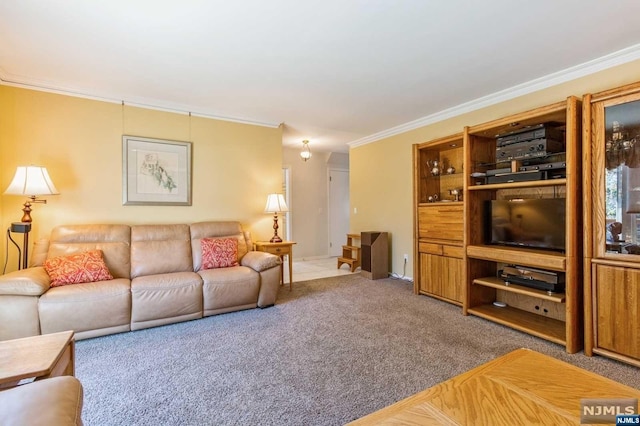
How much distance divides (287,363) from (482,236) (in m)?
2.44

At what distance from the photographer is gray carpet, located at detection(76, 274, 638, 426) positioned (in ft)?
5.63

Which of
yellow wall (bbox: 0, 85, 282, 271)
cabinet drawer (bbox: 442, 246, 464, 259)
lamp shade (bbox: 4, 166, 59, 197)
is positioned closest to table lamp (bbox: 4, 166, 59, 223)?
lamp shade (bbox: 4, 166, 59, 197)

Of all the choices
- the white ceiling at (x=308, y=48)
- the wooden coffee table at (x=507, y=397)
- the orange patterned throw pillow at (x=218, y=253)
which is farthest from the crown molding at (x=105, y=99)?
the wooden coffee table at (x=507, y=397)

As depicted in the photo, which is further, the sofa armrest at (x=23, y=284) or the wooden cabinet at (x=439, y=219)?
the wooden cabinet at (x=439, y=219)

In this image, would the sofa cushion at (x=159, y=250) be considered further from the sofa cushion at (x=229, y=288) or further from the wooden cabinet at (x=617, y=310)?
the wooden cabinet at (x=617, y=310)

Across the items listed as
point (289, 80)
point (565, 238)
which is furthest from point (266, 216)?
point (565, 238)

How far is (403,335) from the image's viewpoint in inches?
106

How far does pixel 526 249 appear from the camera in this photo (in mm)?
2902

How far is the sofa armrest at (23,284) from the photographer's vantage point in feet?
7.80

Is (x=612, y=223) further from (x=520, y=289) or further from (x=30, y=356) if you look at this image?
(x=30, y=356)

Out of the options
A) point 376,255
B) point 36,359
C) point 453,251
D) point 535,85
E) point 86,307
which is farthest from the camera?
point 376,255

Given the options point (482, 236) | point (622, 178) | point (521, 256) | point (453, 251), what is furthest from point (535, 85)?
point (453, 251)

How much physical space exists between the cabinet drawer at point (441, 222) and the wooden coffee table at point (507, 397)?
2.16 m

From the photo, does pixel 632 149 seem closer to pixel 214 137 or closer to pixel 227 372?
pixel 227 372
